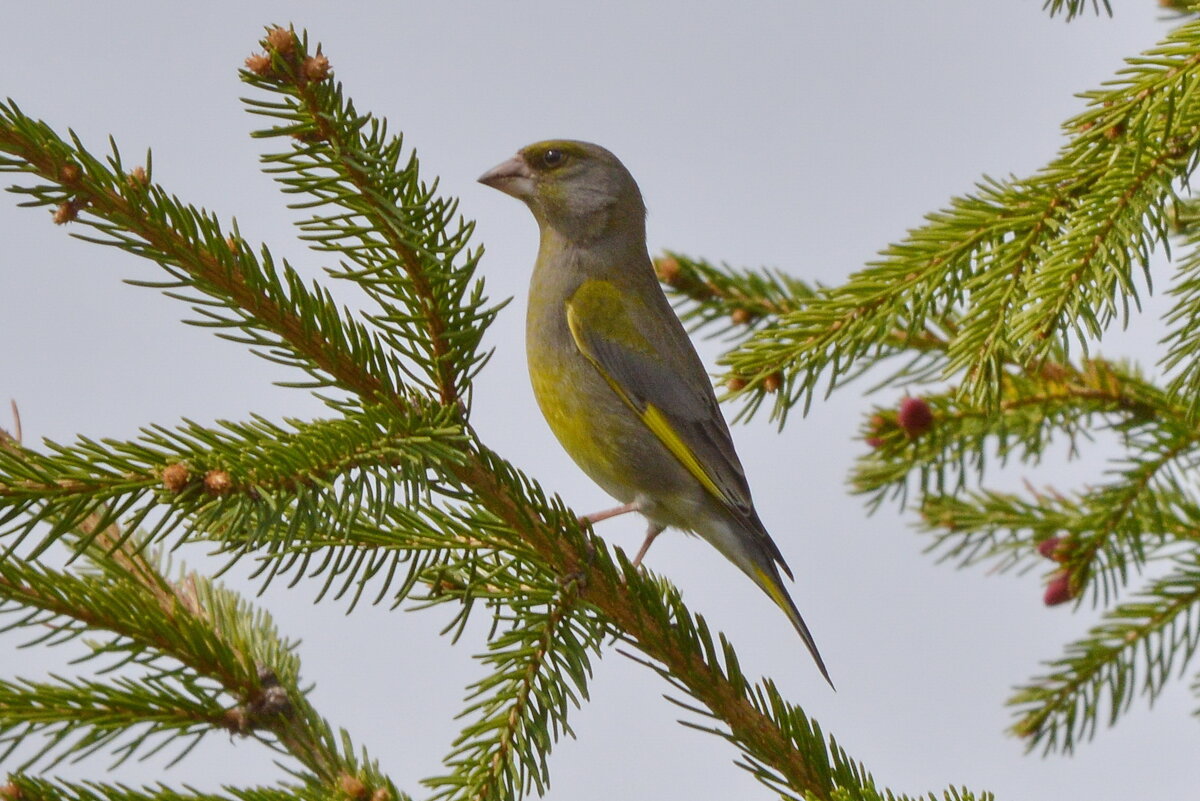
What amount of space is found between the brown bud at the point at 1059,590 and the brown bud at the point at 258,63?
2.36 meters

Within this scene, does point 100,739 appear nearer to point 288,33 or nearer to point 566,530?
point 566,530

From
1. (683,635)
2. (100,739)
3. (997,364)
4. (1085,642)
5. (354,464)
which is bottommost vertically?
(100,739)

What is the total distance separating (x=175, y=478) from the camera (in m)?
1.63

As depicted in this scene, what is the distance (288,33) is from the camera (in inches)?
69.1

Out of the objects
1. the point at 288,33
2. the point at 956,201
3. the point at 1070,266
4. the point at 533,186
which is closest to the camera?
the point at 288,33

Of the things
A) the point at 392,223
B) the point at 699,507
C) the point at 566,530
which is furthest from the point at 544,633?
the point at 699,507

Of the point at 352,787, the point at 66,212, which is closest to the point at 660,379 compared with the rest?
the point at 352,787

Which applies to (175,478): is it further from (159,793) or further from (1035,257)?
(1035,257)

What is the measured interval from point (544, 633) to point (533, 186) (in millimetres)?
2379

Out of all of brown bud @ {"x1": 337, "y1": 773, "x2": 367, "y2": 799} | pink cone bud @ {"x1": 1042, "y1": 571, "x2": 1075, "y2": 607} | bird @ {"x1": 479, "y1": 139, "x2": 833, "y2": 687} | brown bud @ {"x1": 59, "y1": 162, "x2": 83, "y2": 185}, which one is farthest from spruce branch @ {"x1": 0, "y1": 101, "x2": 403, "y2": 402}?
pink cone bud @ {"x1": 1042, "y1": 571, "x2": 1075, "y2": 607}

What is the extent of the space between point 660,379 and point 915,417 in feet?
2.87

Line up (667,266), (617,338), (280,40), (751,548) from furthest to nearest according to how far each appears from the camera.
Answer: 1. (617,338)
2. (751,548)
3. (667,266)
4. (280,40)

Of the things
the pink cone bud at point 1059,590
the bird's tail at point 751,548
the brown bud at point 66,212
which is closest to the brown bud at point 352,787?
the brown bud at point 66,212

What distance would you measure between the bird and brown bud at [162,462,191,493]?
1651 millimetres
